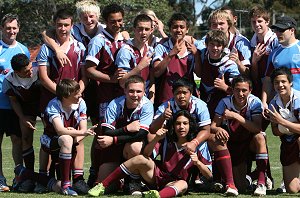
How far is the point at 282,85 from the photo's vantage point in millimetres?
8055

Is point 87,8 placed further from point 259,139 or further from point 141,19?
point 259,139

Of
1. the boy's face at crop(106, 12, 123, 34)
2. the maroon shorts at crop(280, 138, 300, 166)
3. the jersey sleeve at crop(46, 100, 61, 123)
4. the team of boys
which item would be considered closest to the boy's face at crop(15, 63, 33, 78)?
the team of boys

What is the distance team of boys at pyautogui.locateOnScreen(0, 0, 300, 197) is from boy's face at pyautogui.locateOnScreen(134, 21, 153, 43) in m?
0.02

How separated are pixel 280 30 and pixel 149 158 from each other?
2.19 m

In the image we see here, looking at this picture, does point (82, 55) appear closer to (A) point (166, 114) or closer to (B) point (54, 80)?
(B) point (54, 80)

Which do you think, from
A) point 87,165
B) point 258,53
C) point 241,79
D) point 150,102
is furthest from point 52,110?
point 87,165

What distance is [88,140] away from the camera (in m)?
17.7

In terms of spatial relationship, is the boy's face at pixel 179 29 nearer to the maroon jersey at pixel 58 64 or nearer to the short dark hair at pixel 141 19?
the short dark hair at pixel 141 19

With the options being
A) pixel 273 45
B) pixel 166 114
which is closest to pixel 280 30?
pixel 273 45

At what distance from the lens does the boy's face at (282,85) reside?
805cm

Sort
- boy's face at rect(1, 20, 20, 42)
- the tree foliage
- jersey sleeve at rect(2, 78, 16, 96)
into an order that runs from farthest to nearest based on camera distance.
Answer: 1. the tree foliage
2. boy's face at rect(1, 20, 20, 42)
3. jersey sleeve at rect(2, 78, 16, 96)

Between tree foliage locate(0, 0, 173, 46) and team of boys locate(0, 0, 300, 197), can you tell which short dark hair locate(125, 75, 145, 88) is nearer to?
team of boys locate(0, 0, 300, 197)

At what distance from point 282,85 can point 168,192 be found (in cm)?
178

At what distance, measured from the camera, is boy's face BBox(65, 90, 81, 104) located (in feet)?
27.0
